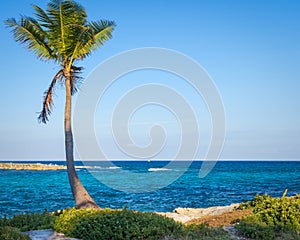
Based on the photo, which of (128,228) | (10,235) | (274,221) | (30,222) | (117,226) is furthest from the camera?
(30,222)

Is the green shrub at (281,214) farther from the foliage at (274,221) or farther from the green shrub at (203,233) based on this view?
the green shrub at (203,233)

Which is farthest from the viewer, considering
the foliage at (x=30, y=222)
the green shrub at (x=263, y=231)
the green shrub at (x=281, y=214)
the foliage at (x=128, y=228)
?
the foliage at (x=30, y=222)

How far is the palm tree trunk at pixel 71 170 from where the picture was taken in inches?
520

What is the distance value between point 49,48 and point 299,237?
37.3ft

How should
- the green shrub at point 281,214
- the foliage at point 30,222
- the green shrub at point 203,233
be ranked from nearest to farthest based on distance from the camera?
1. the green shrub at point 203,233
2. the green shrub at point 281,214
3. the foliage at point 30,222

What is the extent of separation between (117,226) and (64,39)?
8370 mm

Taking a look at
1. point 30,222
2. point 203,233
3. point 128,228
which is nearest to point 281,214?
point 203,233

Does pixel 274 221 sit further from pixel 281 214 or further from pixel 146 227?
pixel 146 227

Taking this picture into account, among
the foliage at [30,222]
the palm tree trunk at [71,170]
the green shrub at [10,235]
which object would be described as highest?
the palm tree trunk at [71,170]

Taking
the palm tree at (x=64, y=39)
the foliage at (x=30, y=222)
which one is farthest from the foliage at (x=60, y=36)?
the foliage at (x=30, y=222)

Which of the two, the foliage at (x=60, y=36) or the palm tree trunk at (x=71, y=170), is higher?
the foliage at (x=60, y=36)

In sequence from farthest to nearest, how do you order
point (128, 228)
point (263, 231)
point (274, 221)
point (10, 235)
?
point (274, 221) < point (263, 231) < point (128, 228) < point (10, 235)

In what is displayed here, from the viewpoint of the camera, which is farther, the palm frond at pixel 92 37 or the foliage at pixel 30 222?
the palm frond at pixel 92 37

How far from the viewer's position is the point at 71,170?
1390cm
